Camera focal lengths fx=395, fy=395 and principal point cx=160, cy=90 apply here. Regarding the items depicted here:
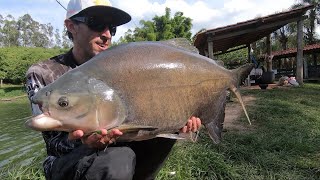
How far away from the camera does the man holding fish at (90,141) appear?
8.90 ft

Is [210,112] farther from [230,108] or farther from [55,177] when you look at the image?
[230,108]

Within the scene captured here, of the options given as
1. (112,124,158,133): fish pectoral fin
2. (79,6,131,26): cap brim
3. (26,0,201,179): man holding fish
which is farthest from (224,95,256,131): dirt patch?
(112,124,158,133): fish pectoral fin

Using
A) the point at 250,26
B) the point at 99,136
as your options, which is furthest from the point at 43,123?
the point at 250,26

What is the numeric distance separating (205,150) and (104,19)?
9.28ft

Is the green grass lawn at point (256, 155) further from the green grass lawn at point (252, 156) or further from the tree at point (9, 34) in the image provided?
the tree at point (9, 34)

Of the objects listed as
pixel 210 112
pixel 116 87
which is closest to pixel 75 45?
pixel 116 87

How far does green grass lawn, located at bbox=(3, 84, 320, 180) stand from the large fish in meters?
1.93

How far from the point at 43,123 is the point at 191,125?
1038mm

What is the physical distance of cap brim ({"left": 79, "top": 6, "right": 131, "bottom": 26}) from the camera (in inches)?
118

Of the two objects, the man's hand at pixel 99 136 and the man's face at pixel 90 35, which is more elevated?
the man's face at pixel 90 35

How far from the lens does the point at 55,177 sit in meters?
2.83

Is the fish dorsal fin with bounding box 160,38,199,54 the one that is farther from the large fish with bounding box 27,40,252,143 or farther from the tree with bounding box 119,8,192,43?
the tree with bounding box 119,8,192,43

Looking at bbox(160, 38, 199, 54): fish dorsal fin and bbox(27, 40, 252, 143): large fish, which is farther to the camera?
bbox(160, 38, 199, 54): fish dorsal fin

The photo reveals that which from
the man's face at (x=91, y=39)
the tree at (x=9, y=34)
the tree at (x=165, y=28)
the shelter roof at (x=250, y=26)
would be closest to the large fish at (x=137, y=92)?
the man's face at (x=91, y=39)
